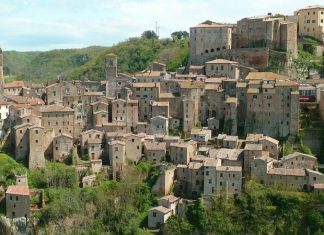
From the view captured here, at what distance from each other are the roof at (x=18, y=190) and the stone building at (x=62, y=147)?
4513 millimetres

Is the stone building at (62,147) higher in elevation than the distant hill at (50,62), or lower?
lower

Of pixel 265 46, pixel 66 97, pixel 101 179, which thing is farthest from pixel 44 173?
→ pixel 265 46

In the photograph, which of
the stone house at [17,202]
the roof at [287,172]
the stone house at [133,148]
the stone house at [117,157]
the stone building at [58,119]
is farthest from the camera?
the stone building at [58,119]

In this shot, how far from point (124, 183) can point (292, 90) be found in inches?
568

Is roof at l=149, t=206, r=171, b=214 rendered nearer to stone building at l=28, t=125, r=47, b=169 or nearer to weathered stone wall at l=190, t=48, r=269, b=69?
stone building at l=28, t=125, r=47, b=169

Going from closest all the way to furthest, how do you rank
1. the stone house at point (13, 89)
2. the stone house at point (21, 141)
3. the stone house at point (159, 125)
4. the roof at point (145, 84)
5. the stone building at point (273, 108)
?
1. the stone house at point (21, 141)
2. the stone building at point (273, 108)
3. the stone house at point (159, 125)
4. the roof at point (145, 84)
5. the stone house at point (13, 89)

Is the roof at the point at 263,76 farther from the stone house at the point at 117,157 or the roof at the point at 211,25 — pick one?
the stone house at the point at 117,157

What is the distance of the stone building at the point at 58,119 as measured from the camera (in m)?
44.9

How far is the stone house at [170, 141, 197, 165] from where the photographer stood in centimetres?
4188

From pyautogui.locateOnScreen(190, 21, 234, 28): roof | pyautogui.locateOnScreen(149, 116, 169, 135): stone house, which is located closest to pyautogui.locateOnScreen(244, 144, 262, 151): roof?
pyautogui.locateOnScreen(149, 116, 169, 135): stone house

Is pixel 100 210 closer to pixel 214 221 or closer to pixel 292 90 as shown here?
pixel 214 221

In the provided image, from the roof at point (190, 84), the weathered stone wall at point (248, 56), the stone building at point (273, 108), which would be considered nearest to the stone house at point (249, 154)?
the stone building at point (273, 108)

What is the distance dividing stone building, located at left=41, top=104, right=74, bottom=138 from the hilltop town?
0.08 metres

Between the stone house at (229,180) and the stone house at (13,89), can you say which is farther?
the stone house at (13,89)
